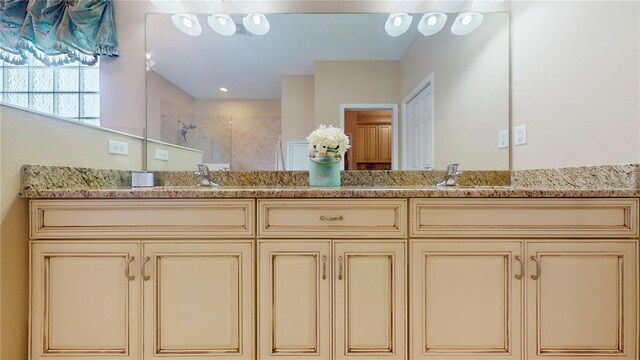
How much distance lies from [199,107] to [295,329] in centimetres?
136

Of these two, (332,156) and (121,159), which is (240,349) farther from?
(121,159)

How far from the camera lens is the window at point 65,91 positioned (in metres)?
1.70

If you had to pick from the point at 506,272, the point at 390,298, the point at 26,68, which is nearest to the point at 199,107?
the point at 26,68

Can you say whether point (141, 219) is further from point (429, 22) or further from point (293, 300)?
point (429, 22)

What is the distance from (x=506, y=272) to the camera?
1104 mm

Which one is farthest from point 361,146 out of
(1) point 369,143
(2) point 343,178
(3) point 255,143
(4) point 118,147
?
(4) point 118,147

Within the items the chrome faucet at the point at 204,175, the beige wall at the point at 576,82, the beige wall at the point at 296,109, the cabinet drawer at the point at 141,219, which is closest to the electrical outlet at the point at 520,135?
the beige wall at the point at 576,82

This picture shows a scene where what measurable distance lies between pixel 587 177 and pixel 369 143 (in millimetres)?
1006

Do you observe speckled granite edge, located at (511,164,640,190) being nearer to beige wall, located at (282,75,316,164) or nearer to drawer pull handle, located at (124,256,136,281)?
beige wall, located at (282,75,316,164)

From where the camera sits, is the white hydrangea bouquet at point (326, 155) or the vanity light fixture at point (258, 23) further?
the vanity light fixture at point (258, 23)

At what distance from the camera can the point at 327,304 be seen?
1.12 meters

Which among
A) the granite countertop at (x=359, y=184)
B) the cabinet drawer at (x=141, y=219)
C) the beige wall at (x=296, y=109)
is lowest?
the cabinet drawer at (x=141, y=219)

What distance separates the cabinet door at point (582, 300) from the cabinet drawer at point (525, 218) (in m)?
0.05

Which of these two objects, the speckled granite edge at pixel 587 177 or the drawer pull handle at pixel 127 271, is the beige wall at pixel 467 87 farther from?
the drawer pull handle at pixel 127 271
